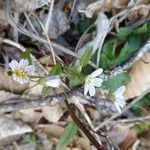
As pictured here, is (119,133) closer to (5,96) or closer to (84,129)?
(84,129)

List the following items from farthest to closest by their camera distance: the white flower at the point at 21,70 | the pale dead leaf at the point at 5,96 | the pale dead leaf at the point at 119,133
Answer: the pale dead leaf at the point at 119,133, the pale dead leaf at the point at 5,96, the white flower at the point at 21,70

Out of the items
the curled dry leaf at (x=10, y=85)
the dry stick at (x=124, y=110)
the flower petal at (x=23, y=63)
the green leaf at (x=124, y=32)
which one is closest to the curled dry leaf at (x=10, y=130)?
the curled dry leaf at (x=10, y=85)

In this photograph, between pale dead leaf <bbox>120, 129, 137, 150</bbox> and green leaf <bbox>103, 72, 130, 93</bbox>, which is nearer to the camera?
green leaf <bbox>103, 72, 130, 93</bbox>

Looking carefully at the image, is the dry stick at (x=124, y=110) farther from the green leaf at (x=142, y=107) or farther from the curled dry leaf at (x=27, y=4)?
the curled dry leaf at (x=27, y=4)

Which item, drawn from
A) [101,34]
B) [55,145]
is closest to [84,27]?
[101,34]

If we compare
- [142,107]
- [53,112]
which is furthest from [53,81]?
[142,107]

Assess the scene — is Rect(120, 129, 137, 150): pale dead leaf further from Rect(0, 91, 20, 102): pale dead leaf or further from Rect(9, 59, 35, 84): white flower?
Rect(9, 59, 35, 84): white flower

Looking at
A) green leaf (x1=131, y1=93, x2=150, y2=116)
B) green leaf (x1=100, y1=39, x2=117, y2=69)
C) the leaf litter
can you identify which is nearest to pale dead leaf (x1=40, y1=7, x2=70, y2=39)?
the leaf litter
